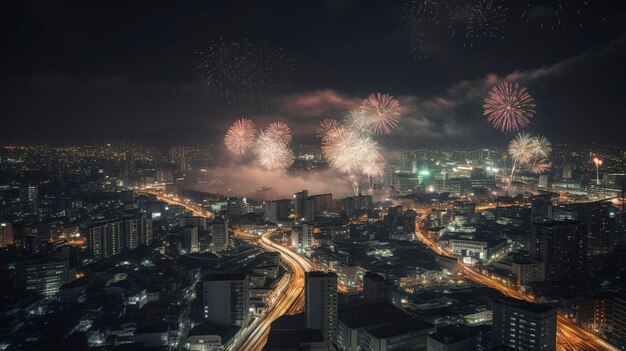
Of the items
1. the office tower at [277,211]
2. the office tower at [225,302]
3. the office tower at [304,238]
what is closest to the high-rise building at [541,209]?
the office tower at [304,238]

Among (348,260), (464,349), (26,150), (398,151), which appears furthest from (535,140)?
(26,150)

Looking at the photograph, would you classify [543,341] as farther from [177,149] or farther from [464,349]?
[177,149]

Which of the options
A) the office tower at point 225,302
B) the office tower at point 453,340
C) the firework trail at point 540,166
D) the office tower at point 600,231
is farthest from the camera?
the firework trail at point 540,166

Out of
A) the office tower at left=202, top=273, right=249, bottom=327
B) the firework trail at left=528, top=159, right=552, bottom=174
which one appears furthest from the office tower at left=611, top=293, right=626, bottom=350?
the firework trail at left=528, top=159, right=552, bottom=174

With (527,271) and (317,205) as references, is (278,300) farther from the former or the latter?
(317,205)

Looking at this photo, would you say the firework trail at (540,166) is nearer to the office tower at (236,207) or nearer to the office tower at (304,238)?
the office tower at (304,238)

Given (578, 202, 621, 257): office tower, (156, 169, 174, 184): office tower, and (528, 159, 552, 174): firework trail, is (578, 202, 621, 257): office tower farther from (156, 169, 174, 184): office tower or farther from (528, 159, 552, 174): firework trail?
(156, 169, 174, 184): office tower
